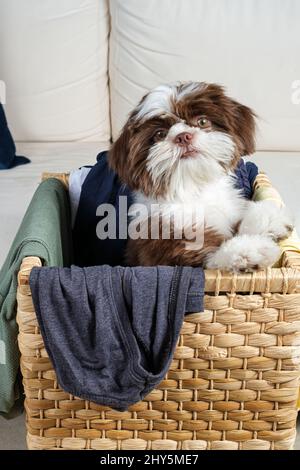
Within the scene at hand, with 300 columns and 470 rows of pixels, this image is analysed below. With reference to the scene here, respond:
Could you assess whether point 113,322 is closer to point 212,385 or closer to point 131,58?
point 212,385

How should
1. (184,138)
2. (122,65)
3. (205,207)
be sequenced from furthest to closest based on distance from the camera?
(122,65) → (205,207) → (184,138)

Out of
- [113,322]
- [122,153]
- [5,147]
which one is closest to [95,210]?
[122,153]

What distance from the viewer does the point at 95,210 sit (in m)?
1.59

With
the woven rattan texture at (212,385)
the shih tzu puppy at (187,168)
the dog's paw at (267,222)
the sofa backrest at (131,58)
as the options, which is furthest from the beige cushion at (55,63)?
the woven rattan texture at (212,385)

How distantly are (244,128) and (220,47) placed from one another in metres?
1.05

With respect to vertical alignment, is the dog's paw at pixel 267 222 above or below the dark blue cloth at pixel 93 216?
above

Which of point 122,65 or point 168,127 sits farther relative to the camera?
point 122,65

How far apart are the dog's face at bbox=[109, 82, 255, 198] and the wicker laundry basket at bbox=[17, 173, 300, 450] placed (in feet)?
0.82

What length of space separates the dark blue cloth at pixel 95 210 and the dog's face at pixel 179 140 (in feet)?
0.84

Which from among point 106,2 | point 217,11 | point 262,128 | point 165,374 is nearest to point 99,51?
point 106,2

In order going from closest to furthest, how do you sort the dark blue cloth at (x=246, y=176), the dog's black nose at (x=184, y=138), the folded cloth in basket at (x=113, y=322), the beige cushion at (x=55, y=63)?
1. the folded cloth in basket at (x=113, y=322)
2. the dog's black nose at (x=184, y=138)
3. the dark blue cloth at (x=246, y=176)
4. the beige cushion at (x=55, y=63)

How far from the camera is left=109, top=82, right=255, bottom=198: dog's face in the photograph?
3.94 feet

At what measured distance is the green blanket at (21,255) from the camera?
3.92 ft

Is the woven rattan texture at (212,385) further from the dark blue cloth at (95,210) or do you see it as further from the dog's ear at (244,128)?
the dark blue cloth at (95,210)
